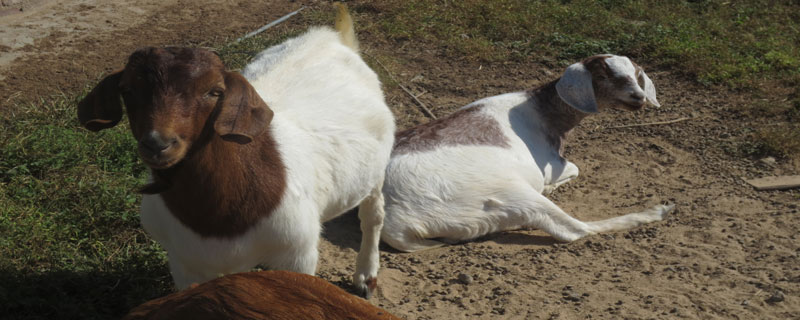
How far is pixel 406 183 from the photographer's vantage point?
4941mm

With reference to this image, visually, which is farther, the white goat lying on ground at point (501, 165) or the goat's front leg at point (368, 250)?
the white goat lying on ground at point (501, 165)

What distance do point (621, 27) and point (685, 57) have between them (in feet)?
3.23

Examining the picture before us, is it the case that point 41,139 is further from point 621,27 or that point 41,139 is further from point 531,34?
point 621,27

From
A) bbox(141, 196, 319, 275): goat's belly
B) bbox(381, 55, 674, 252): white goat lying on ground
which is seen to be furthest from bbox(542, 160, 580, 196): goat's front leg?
bbox(141, 196, 319, 275): goat's belly

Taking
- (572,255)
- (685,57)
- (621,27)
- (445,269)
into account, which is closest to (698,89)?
(685,57)

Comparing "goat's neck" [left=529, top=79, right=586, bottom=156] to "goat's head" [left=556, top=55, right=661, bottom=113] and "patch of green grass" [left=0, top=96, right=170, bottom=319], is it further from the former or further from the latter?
"patch of green grass" [left=0, top=96, right=170, bottom=319]

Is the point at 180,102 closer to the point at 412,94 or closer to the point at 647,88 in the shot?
the point at 647,88

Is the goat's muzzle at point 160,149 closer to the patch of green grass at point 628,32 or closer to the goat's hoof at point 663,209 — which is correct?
the goat's hoof at point 663,209

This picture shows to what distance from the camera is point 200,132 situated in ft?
9.45

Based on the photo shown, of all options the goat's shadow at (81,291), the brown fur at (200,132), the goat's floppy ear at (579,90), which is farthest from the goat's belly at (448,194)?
the brown fur at (200,132)

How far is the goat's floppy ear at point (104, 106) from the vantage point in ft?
9.76

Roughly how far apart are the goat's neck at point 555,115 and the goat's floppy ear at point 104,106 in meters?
3.56

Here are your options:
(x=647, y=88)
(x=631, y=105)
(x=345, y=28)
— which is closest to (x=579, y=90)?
(x=631, y=105)

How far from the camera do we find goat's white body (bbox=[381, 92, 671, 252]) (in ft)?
15.9
